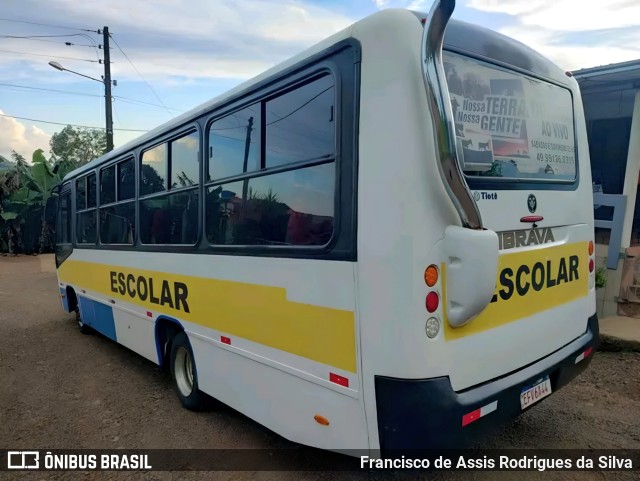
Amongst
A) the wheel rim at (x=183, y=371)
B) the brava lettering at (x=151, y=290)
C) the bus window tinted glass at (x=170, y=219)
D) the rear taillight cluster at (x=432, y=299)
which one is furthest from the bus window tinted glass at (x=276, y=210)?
the wheel rim at (x=183, y=371)

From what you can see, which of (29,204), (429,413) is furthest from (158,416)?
(29,204)

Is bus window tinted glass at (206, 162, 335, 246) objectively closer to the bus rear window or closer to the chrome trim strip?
the chrome trim strip

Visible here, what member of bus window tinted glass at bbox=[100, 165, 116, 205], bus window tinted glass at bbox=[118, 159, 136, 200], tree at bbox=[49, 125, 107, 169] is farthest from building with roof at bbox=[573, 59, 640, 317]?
tree at bbox=[49, 125, 107, 169]

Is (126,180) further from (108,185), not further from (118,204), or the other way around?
(108,185)

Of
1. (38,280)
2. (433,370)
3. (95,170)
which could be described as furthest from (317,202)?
(38,280)

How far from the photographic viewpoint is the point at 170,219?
453cm

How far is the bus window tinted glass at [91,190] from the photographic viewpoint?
6.79m

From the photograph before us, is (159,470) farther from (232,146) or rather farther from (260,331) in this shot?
(232,146)

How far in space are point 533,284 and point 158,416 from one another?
3.56 metres

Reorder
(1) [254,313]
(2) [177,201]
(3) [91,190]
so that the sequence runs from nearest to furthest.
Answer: (1) [254,313] → (2) [177,201] → (3) [91,190]

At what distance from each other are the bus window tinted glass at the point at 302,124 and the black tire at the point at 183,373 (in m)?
2.20

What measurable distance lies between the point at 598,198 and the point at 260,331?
220 inches

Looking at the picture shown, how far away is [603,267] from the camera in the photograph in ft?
21.0

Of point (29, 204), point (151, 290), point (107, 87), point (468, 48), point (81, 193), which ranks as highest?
point (107, 87)
